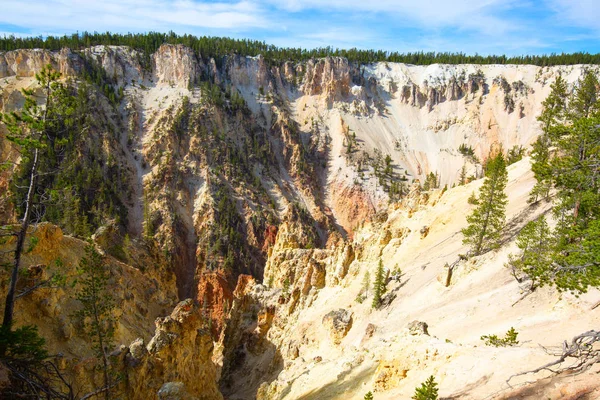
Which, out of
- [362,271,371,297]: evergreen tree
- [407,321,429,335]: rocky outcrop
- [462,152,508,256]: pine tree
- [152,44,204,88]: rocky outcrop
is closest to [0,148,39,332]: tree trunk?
[407,321,429,335]: rocky outcrop

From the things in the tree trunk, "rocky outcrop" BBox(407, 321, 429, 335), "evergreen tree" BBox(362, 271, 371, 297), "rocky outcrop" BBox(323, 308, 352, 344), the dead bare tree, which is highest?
the tree trunk

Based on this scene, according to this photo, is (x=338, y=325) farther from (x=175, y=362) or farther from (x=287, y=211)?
(x=287, y=211)

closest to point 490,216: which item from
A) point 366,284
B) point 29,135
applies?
point 366,284

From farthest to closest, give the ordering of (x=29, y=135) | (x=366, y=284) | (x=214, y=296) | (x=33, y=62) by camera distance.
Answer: (x=33, y=62)
(x=214, y=296)
(x=366, y=284)
(x=29, y=135)

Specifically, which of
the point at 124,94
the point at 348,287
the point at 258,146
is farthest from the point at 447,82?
the point at 348,287

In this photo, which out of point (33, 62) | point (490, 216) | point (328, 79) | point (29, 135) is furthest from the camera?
point (328, 79)

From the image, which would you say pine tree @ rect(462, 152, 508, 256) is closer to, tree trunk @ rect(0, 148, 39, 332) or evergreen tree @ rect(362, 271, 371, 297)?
evergreen tree @ rect(362, 271, 371, 297)

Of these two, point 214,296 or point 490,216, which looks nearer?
point 490,216

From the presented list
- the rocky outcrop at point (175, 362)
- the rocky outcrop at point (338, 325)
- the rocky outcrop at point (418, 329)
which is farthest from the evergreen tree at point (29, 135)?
the rocky outcrop at point (338, 325)

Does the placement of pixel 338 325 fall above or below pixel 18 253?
below
